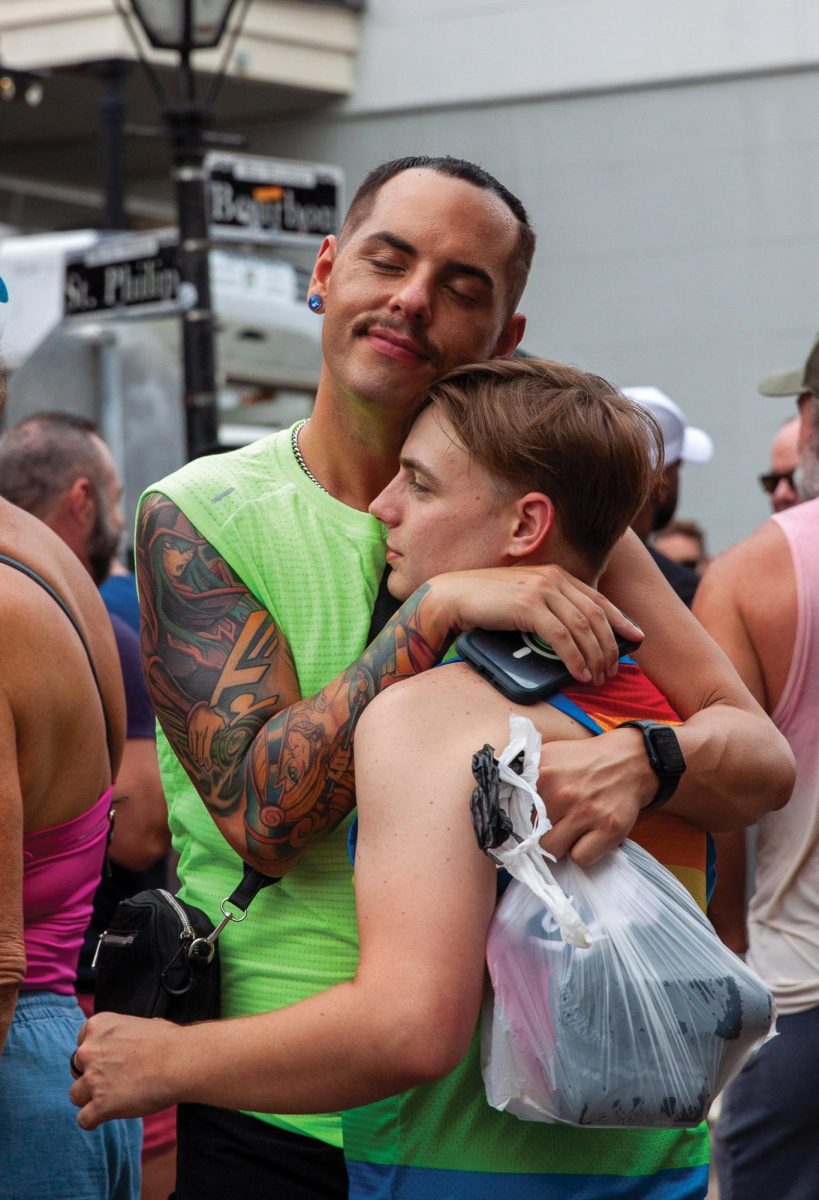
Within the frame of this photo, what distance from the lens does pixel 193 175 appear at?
6637 mm

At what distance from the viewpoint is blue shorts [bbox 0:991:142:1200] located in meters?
2.45

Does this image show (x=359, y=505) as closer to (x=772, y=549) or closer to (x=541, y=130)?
(x=772, y=549)

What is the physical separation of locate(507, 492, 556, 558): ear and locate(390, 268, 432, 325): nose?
38 cm

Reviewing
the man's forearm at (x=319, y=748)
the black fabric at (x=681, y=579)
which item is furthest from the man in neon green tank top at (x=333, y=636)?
the black fabric at (x=681, y=579)

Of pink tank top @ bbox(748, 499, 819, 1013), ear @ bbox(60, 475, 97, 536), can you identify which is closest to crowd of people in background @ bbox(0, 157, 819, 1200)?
pink tank top @ bbox(748, 499, 819, 1013)

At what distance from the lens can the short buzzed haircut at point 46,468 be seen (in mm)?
4598

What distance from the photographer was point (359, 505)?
7.81 ft

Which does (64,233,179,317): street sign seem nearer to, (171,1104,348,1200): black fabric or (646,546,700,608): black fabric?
(646,546,700,608): black fabric

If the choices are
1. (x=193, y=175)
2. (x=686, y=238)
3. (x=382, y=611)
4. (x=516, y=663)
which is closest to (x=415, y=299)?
(x=382, y=611)

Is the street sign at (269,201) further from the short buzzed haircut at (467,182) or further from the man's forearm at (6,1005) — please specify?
the man's forearm at (6,1005)

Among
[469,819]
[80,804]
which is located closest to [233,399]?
[80,804]

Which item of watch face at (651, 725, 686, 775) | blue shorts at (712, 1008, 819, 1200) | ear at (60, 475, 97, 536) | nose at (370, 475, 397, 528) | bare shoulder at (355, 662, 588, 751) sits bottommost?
blue shorts at (712, 1008, 819, 1200)

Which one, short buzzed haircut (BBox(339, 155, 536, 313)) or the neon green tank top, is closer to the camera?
the neon green tank top

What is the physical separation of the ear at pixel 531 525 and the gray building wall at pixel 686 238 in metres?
9.63
